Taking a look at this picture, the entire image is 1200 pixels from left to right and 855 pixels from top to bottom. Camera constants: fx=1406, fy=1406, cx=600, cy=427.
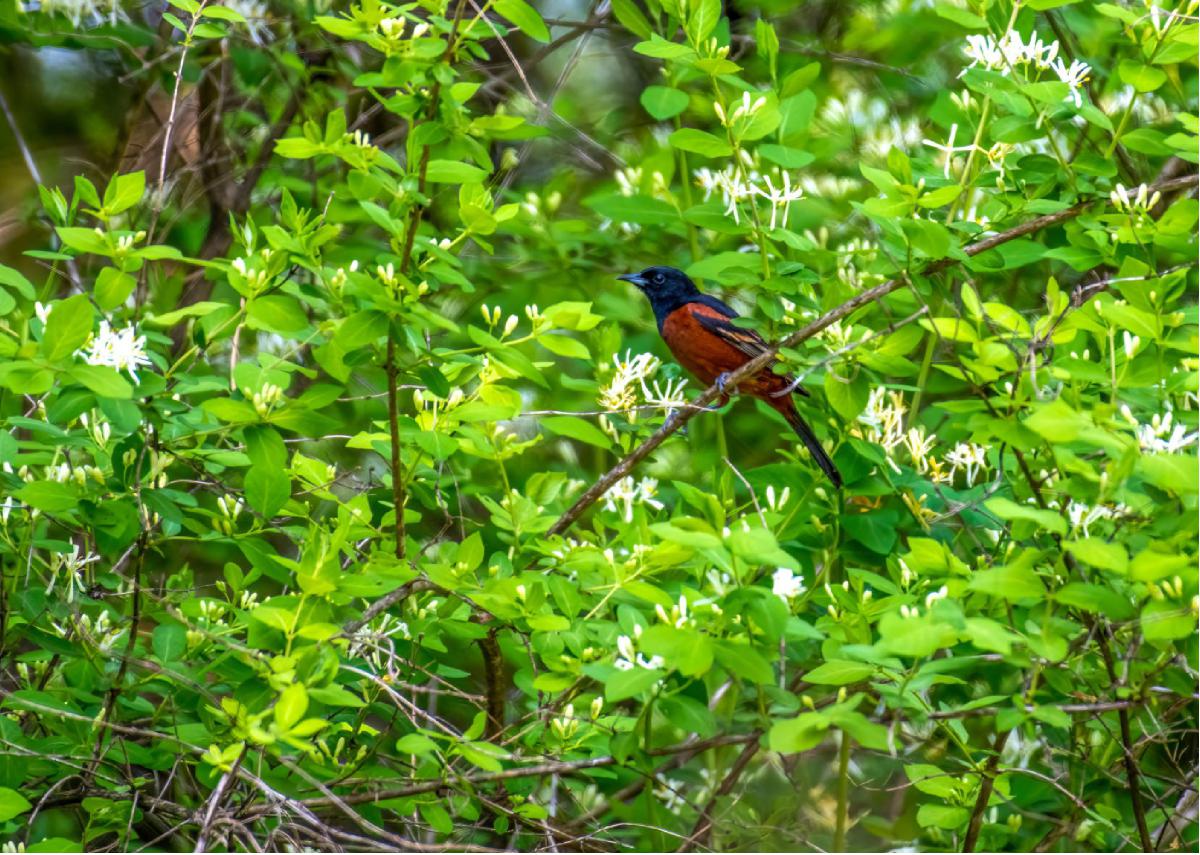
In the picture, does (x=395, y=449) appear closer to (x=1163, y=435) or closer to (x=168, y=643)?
(x=168, y=643)

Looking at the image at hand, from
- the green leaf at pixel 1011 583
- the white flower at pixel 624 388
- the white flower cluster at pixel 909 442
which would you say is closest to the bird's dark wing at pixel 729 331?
the white flower cluster at pixel 909 442

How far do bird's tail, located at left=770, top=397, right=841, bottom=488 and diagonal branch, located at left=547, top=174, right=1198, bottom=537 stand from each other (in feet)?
1.05

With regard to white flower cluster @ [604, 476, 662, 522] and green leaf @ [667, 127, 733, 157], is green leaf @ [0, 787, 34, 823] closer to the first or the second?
white flower cluster @ [604, 476, 662, 522]

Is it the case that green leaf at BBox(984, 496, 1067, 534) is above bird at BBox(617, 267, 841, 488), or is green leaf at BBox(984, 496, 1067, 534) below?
above

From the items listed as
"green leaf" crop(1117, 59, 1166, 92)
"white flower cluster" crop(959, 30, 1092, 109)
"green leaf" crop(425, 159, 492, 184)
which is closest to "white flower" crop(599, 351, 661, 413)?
"green leaf" crop(425, 159, 492, 184)

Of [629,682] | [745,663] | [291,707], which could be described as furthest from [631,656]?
[291,707]

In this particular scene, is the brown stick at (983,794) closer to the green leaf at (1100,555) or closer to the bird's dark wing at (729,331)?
the green leaf at (1100,555)

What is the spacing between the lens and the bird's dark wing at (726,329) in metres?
5.65

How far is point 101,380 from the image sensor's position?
2.80m

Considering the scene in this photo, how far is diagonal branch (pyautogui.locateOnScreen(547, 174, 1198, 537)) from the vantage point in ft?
11.1

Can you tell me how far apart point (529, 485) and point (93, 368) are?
130 centimetres

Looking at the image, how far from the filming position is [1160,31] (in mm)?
3379

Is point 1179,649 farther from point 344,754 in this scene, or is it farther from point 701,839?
point 344,754

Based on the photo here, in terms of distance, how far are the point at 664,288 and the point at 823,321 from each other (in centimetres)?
269
